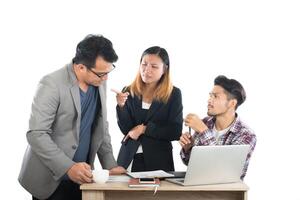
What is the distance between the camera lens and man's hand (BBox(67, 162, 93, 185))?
2.72 meters

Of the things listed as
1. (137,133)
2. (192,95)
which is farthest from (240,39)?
(137,133)

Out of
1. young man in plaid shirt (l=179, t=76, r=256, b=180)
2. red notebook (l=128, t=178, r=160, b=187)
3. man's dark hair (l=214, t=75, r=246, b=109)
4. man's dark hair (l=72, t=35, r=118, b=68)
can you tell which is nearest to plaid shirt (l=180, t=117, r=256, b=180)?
young man in plaid shirt (l=179, t=76, r=256, b=180)

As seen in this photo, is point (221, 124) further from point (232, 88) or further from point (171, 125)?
point (171, 125)

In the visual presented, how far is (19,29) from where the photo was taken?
461 centimetres

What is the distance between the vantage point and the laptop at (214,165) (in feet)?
8.60

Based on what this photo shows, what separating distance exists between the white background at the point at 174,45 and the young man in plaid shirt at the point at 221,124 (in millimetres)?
1304

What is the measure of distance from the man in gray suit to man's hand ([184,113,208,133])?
1.53ft

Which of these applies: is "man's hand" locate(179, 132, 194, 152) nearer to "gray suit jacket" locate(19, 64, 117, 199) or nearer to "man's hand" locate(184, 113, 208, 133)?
"man's hand" locate(184, 113, 208, 133)

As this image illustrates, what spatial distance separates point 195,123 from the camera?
10.0 ft

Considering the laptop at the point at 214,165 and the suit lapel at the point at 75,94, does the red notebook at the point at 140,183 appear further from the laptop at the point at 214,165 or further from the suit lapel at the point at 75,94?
the suit lapel at the point at 75,94

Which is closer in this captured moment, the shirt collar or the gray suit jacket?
the gray suit jacket

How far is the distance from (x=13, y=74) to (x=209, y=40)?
5.49 ft

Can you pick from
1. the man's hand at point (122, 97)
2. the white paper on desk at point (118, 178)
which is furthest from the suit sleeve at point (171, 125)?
the white paper on desk at point (118, 178)

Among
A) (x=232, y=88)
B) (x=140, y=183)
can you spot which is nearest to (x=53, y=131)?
(x=140, y=183)
